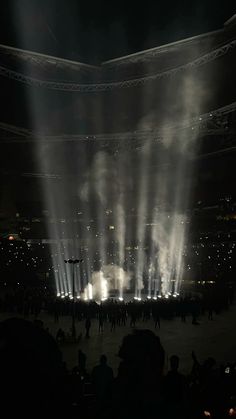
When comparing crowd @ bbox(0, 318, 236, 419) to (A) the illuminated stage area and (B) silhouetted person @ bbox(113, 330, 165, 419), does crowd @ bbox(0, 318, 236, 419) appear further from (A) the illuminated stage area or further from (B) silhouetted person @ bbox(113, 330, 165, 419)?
(A) the illuminated stage area

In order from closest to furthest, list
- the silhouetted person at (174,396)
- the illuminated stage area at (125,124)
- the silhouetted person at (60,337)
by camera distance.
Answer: the silhouetted person at (174,396) → the silhouetted person at (60,337) → the illuminated stage area at (125,124)

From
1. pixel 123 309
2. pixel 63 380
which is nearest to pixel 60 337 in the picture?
pixel 123 309

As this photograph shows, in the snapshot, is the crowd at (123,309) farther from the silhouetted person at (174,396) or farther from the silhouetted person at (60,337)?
the silhouetted person at (174,396)

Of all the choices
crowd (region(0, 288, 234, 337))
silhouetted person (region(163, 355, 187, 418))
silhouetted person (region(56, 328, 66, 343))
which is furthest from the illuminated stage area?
silhouetted person (region(163, 355, 187, 418))

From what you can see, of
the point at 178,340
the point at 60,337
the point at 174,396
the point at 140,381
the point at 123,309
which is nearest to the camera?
the point at 140,381

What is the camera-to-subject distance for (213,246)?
141 ft

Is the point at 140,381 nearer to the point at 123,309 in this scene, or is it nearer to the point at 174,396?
the point at 174,396

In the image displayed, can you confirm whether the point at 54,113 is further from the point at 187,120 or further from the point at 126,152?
the point at 187,120

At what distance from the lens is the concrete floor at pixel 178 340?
1291cm

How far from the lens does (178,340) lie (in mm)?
15617

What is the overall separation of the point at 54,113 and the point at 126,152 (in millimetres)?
7489

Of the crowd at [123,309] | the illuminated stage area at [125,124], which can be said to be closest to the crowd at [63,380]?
the illuminated stage area at [125,124]

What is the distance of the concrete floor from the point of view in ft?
42.3

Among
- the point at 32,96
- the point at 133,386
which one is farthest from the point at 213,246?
the point at 133,386
